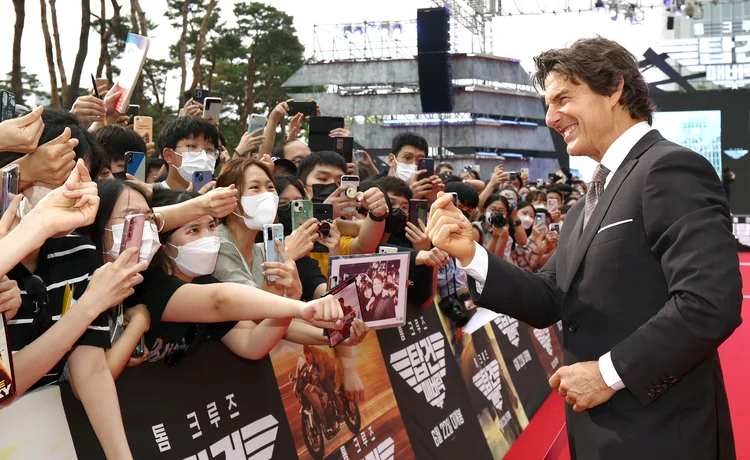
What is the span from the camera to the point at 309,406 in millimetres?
3012

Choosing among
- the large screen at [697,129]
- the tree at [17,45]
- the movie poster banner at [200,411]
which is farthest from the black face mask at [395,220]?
the large screen at [697,129]

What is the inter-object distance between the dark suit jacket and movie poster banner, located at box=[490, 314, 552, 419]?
3.22 metres

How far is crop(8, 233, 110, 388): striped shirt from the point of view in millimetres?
2057

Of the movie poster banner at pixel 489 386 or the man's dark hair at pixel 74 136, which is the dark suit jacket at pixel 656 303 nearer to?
the man's dark hair at pixel 74 136

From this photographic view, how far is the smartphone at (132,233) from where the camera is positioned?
211 centimetres

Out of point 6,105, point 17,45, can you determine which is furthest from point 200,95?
point 17,45

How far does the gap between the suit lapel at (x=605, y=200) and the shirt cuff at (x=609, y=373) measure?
0.88 feet

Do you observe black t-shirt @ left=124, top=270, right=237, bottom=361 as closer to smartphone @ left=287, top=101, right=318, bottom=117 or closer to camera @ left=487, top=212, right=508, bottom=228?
smartphone @ left=287, top=101, right=318, bottom=117

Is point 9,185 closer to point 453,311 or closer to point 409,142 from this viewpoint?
point 453,311

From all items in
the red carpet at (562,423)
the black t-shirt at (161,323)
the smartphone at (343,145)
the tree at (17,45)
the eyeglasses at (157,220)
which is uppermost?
the tree at (17,45)

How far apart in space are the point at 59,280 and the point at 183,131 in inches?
82.3

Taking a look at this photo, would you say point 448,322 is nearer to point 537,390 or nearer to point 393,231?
point 393,231

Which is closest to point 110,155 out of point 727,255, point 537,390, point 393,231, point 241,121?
point 393,231

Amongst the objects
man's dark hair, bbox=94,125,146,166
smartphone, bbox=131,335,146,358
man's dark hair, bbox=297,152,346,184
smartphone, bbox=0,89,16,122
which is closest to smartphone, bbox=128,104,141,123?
man's dark hair, bbox=94,125,146,166
